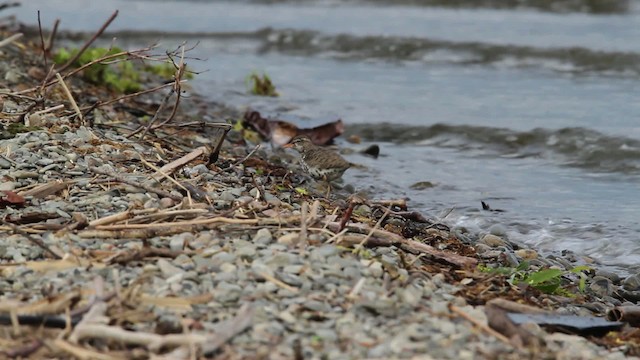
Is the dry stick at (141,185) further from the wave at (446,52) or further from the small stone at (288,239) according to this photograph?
the wave at (446,52)

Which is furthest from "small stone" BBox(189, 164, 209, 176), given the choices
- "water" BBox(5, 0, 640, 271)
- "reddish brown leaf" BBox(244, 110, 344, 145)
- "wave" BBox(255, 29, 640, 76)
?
"wave" BBox(255, 29, 640, 76)

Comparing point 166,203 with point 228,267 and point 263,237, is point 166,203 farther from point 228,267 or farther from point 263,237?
point 228,267

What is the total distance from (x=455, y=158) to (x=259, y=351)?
4929 mm

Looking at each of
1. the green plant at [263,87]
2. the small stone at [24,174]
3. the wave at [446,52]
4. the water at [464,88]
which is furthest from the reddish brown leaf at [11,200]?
the wave at [446,52]

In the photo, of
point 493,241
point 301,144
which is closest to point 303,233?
point 493,241

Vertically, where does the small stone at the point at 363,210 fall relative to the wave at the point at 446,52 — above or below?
above

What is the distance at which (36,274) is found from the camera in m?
3.32

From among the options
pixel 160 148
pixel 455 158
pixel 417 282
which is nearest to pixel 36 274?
pixel 417 282

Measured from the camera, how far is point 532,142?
7.92 m

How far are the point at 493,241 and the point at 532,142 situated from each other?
2.84 metres

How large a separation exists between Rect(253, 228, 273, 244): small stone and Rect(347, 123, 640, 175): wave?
417cm

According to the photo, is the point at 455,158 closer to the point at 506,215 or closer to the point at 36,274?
the point at 506,215

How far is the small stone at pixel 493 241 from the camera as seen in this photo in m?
5.24

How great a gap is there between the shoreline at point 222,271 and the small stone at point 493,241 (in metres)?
0.37
